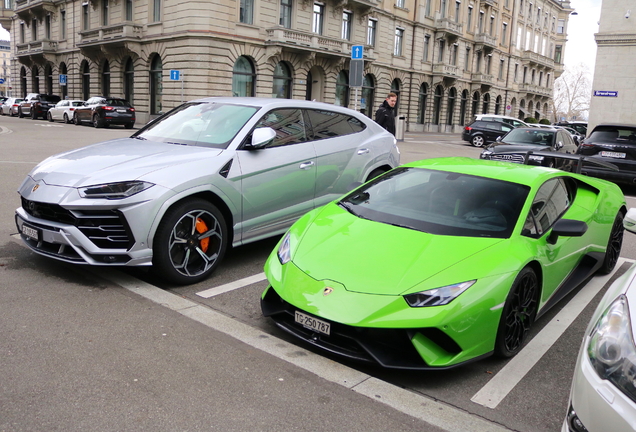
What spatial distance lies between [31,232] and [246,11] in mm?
31894

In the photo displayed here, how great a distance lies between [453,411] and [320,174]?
3.45 metres

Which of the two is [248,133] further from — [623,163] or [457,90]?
[457,90]

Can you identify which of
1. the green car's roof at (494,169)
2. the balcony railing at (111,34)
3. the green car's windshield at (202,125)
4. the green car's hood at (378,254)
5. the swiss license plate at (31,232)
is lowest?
the swiss license plate at (31,232)

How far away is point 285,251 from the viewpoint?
13.7 feet

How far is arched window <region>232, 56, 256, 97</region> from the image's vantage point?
3425 centimetres

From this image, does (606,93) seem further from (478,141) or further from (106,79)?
(106,79)

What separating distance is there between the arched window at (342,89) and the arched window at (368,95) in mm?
2171

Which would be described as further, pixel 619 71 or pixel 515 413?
pixel 619 71

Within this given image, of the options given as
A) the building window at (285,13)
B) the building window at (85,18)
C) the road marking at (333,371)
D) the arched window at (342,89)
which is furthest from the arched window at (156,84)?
the road marking at (333,371)

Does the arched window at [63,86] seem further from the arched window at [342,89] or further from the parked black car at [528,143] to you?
the parked black car at [528,143]

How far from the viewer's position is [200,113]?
6.01m

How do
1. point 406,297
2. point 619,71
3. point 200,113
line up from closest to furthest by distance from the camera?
point 406,297
point 200,113
point 619,71

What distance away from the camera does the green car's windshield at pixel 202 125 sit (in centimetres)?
553

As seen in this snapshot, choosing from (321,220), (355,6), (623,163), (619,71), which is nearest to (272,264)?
(321,220)
